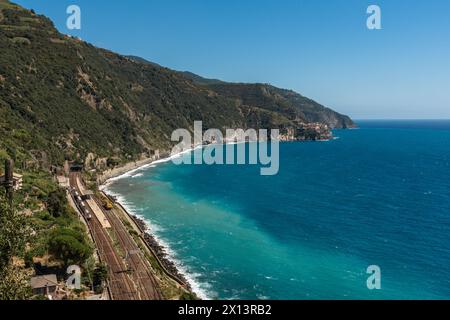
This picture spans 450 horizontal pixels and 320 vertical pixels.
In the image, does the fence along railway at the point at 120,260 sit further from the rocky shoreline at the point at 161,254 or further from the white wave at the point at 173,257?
the white wave at the point at 173,257

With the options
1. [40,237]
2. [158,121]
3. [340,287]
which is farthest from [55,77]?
[340,287]

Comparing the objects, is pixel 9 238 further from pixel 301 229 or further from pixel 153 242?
pixel 301 229

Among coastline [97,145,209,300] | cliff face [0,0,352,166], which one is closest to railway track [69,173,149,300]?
coastline [97,145,209,300]

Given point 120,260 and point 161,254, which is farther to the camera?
point 161,254

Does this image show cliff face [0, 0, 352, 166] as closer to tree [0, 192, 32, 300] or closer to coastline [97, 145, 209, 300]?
coastline [97, 145, 209, 300]

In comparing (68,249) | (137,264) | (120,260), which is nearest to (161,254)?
(137,264)

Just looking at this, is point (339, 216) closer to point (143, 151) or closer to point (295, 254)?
point (295, 254)

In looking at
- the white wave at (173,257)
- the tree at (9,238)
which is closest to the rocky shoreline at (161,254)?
the white wave at (173,257)
